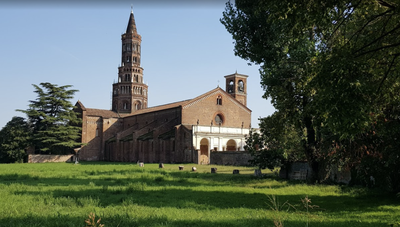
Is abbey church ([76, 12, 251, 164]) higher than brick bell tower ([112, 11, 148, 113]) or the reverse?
the reverse

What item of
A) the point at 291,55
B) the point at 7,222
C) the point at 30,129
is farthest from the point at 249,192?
the point at 30,129

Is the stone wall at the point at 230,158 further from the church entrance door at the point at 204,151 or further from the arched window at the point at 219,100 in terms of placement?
the arched window at the point at 219,100

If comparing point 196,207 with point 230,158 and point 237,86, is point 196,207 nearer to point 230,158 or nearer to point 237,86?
point 230,158

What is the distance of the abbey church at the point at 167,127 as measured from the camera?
154 ft

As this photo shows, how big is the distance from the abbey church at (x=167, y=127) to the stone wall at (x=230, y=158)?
5.80ft

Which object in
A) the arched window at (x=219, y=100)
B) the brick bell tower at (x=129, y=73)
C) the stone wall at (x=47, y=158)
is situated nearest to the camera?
the stone wall at (x=47, y=158)

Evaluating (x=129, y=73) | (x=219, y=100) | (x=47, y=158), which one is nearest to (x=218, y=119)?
(x=219, y=100)

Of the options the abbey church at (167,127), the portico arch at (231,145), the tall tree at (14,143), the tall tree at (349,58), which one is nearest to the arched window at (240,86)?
the abbey church at (167,127)

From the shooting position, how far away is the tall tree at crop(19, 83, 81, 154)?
53125 millimetres

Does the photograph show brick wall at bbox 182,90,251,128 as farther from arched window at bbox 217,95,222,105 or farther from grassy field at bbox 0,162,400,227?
grassy field at bbox 0,162,400,227

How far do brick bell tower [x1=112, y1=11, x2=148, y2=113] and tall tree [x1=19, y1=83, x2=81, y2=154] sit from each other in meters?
18.3

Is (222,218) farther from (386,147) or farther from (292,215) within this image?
(386,147)

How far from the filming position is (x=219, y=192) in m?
14.1

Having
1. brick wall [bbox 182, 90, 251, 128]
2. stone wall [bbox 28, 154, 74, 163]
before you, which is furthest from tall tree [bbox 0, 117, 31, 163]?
brick wall [bbox 182, 90, 251, 128]
